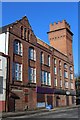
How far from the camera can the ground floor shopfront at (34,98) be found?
110ft

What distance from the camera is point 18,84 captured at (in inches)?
1375

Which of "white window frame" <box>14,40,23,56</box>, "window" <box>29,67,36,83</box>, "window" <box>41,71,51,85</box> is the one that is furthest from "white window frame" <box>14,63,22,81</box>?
"window" <box>41,71,51,85</box>

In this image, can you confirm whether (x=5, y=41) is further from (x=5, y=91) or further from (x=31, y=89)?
(x=31, y=89)

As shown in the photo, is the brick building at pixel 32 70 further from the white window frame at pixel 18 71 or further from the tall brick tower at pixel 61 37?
the tall brick tower at pixel 61 37

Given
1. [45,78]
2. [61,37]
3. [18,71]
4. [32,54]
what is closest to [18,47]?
[18,71]

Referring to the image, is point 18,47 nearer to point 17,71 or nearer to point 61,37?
point 17,71

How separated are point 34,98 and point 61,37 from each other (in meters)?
24.5

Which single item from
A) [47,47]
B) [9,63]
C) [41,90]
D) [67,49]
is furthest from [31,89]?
[67,49]

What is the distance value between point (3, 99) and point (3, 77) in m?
2.98

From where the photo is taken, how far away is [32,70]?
132ft

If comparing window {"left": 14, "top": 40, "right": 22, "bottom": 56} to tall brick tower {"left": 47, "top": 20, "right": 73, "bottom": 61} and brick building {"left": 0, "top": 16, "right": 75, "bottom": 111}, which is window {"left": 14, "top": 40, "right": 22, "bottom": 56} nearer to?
brick building {"left": 0, "top": 16, "right": 75, "bottom": 111}

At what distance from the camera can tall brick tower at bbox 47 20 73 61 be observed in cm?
5861

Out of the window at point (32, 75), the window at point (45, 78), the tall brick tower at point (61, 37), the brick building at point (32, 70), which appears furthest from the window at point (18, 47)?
the tall brick tower at point (61, 37)

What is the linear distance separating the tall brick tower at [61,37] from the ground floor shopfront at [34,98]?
11.8m
